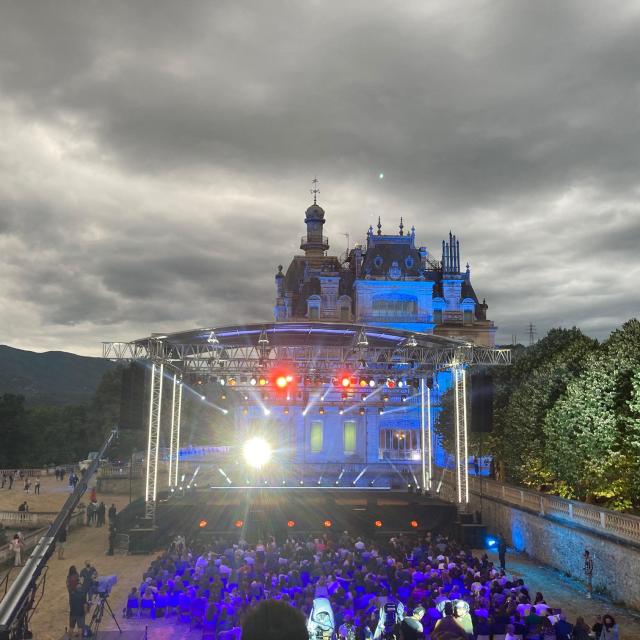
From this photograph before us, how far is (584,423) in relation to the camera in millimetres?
22500

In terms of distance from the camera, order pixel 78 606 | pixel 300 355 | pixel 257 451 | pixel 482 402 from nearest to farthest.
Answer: pixel 78 606, pixel 482 402, pixel 300 355, pixel 257 451

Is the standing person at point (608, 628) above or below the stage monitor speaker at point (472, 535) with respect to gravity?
above

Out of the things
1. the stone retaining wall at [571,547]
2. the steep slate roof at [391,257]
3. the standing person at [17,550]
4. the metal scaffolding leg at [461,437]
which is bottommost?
the standing person at [17,550]

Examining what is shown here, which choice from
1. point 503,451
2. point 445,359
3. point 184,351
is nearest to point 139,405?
point 184,351

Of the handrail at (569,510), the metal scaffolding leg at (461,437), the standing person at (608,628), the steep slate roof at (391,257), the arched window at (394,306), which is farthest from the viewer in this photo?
the steep slate roof at (391,257)

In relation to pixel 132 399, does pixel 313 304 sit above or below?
above

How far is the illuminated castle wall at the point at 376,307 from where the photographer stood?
5194 centimetres


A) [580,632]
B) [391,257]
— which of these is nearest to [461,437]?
[580,632]

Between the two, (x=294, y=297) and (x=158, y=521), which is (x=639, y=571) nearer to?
(x=158, y=521)

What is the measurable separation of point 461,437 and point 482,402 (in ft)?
16.6

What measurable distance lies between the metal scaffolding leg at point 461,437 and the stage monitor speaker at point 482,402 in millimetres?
1869

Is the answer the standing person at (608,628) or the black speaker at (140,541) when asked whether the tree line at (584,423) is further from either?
the black speaker at (140,541)

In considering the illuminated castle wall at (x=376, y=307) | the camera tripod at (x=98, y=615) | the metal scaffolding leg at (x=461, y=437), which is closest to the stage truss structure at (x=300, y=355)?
the metal scaffolding leg at (x=461, y=437)

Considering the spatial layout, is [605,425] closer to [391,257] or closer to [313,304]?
[391,257]
